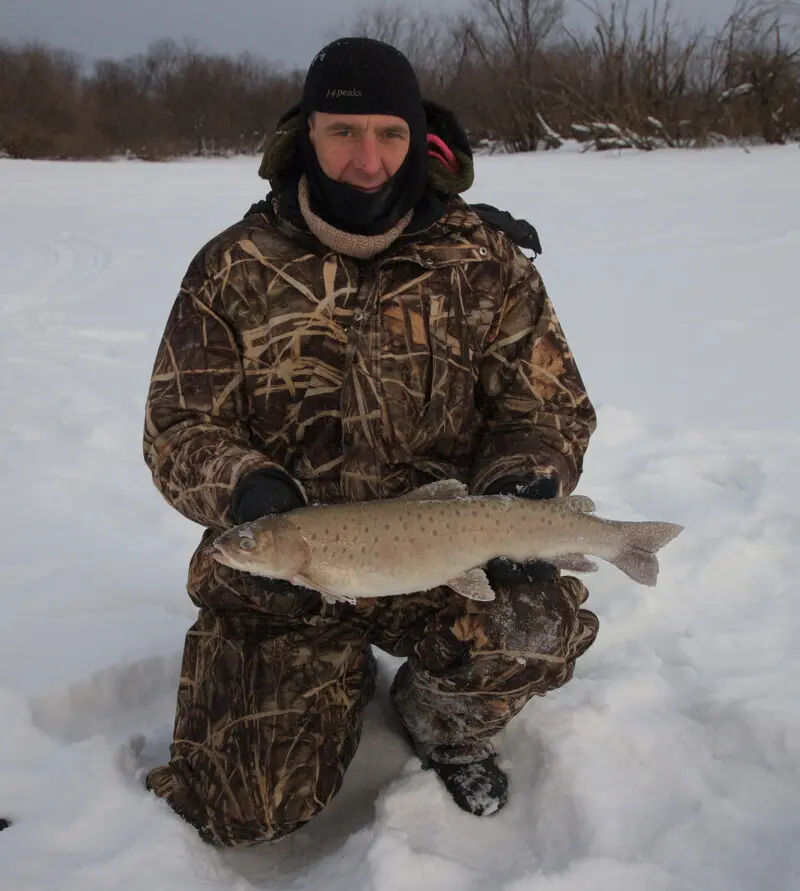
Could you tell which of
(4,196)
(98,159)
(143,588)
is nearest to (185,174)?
(4,196)

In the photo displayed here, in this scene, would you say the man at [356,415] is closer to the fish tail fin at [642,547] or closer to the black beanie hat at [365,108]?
the black beanie hat at [365,108]

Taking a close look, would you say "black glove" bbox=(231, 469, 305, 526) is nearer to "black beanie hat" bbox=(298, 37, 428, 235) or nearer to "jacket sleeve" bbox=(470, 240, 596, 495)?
"jacket sleeve" bbox=(470, 240, 596, 495)

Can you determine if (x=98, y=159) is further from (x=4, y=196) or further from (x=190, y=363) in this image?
(x=190, y=363)

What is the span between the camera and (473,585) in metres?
2.20

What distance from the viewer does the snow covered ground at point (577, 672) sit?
211 cm

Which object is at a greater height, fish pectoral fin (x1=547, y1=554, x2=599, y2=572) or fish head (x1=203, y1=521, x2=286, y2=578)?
fish head (x1=203, y1=521, x2=286, y2=578)

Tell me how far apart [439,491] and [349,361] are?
1.61 ft

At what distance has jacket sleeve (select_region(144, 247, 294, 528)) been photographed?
2.35 m

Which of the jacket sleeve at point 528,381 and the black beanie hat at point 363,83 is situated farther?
the jacket sleeve at point 528,381

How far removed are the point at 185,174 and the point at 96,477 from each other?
55.2 ft

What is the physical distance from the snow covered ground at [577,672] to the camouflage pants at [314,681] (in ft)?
0.42

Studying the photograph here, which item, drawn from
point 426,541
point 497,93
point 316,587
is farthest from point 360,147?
point 497,93

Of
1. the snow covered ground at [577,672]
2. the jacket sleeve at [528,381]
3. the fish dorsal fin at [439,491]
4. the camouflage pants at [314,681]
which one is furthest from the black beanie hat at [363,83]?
the snow covered ground at [577,672]

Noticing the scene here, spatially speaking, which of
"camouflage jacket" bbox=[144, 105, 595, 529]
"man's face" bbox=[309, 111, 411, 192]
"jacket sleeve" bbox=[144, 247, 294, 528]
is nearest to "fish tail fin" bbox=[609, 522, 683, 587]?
"camouflage jacket" bbox=[144, 105, 595, 529]
